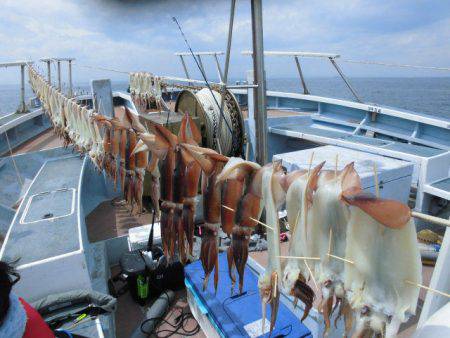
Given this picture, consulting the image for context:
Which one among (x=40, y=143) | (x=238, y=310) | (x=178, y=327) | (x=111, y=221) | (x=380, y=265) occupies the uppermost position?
(x=380, y=265)

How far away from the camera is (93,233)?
7.55m

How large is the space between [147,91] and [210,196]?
13193mm

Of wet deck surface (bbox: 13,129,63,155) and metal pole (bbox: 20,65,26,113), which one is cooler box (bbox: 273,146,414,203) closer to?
wet deck surface (bbox: 13,129,63,155)

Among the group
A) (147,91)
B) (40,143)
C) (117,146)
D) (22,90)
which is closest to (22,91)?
(22,90)

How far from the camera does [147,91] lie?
14.4 meters

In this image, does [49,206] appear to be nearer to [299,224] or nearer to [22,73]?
[299,224]

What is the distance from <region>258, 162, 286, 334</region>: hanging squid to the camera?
5.75 feet

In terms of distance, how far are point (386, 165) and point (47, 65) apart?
14.8 metres

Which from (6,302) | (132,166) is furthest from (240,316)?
(6,302)

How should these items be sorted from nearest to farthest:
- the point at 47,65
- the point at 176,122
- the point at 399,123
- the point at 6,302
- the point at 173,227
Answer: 1. the point at 6,302
2. the point at 173,227
3. the point at 176,122
4. the point at 399,123
5. the point at 47,65

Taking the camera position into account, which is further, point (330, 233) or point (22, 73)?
point (22, 73)

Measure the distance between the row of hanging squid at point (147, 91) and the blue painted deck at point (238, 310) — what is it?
1036 centimetres

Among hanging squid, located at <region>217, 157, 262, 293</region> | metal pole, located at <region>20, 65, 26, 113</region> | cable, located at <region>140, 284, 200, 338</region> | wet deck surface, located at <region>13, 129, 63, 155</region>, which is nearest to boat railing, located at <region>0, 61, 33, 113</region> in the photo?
metal pole, located at <region>20, 65, 26, 113</region>

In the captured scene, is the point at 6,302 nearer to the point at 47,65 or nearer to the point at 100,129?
the point at 100,129
